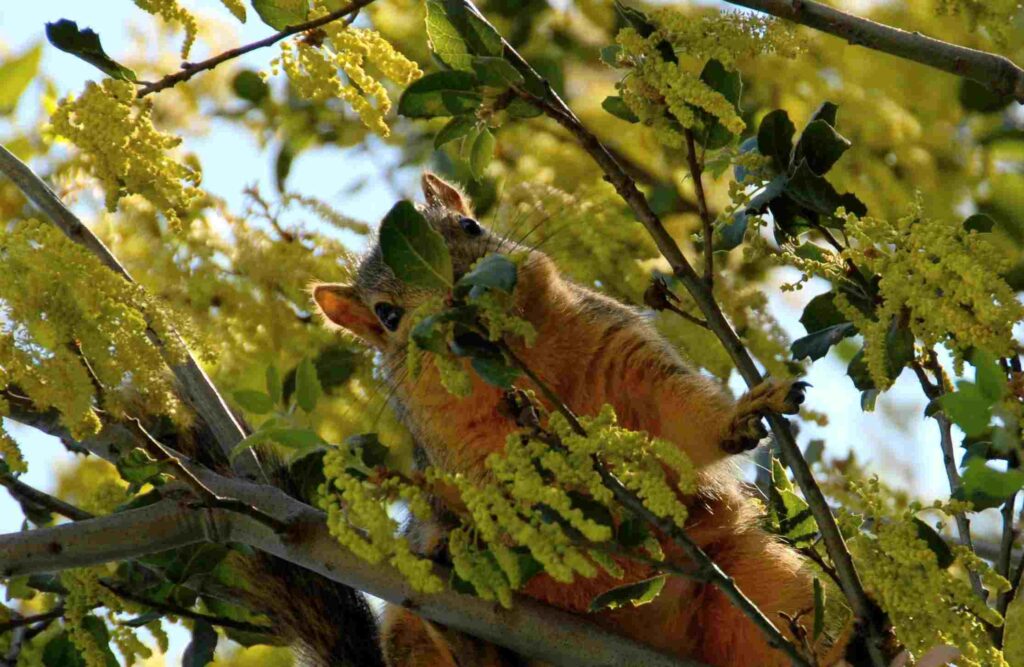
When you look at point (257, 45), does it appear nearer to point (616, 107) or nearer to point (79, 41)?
point (79, 41)

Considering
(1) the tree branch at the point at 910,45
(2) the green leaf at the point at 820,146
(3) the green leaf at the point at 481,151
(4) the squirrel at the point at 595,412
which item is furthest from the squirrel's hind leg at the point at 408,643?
(1) the tree branch at the point at 910,45

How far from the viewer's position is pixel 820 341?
2363 mm

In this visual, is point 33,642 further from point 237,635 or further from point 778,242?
point 778,242

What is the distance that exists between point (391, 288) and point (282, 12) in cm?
112

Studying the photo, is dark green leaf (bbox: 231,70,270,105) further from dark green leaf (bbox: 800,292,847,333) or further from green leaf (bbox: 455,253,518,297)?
green leaf (bbox: 455,253,518,297)

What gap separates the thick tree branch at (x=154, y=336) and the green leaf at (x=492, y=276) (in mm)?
620

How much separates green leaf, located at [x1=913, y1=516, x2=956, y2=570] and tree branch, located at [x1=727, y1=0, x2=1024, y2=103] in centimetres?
62

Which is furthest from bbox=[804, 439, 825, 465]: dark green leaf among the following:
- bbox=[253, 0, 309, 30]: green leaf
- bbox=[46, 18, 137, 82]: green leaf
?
bbox=[46, 18, 137, 82]: green leaf

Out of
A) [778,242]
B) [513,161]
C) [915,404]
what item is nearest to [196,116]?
[513,161]

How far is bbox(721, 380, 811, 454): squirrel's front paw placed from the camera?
7.38ft

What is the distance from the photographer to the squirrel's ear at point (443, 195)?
3.54 metres

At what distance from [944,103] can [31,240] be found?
2.58 meters

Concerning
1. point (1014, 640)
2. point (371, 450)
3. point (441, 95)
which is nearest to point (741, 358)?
point (441, 95)

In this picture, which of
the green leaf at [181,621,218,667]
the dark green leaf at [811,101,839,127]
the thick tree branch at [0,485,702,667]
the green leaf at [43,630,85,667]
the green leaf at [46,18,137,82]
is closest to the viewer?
the thick tree branch at [0,485,702,667]
